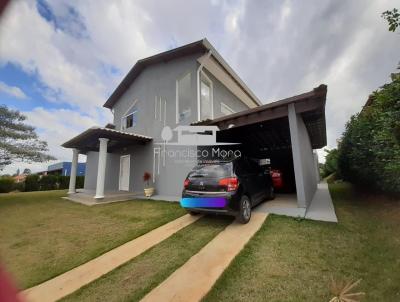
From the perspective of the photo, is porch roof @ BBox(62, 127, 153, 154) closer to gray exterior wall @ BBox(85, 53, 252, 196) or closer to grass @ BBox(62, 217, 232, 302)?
gray exterior wall @ BBox(85, 53, 252, 196)

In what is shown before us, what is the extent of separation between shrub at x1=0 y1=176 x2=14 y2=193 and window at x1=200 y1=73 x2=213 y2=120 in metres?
19.4

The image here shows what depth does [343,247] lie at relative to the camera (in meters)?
3.68

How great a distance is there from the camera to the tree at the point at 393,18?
11.8 ft

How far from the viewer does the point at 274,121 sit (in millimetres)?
7785

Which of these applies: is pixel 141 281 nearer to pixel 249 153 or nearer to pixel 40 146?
pixel 249 153

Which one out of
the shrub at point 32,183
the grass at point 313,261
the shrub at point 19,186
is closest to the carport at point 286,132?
the grass at point 313,261

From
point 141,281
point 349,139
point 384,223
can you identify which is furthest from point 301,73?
point 141,281

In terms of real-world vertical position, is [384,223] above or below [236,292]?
above

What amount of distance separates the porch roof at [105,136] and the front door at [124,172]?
2.67ft

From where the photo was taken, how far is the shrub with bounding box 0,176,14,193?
17344 mm

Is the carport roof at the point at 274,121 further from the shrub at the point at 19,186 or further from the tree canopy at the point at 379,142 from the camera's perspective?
the shrub at the point at 19,186

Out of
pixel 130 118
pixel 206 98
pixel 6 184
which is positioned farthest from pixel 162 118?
pixel 6 184

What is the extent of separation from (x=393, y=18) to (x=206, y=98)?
6728 mm

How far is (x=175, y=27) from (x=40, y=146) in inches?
477
